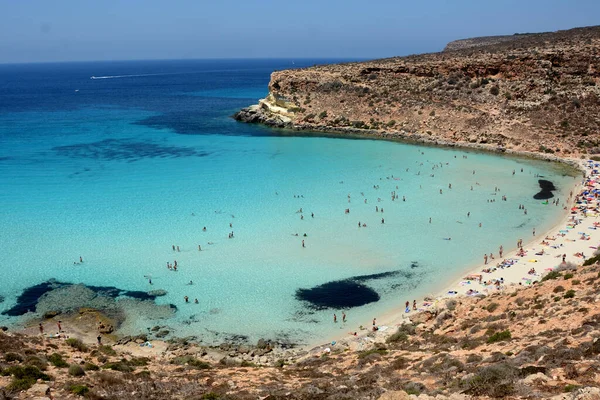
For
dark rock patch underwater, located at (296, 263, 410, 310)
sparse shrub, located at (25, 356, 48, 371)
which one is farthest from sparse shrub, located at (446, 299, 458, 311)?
sparse shrub, located at (25, 356, 48, 371)

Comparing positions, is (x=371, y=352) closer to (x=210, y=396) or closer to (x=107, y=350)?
(x=210, y=396)

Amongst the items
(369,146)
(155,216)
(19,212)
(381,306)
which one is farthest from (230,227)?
(369,146)

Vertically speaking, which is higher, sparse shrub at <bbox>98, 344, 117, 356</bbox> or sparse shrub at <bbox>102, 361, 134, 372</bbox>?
sparse shrub at <bbox>102, 361, 134, 372</bbox>

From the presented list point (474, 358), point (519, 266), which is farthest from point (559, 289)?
point (519, 266)

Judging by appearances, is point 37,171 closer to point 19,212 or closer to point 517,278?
point 19,212

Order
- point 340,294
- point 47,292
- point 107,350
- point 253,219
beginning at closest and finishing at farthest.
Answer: point 107,350
point 340,294
point 47,292
point 253,219

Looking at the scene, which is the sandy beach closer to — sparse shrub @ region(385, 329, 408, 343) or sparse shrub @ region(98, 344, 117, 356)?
sparse shrub @ region(385, 329, 408, 343)
